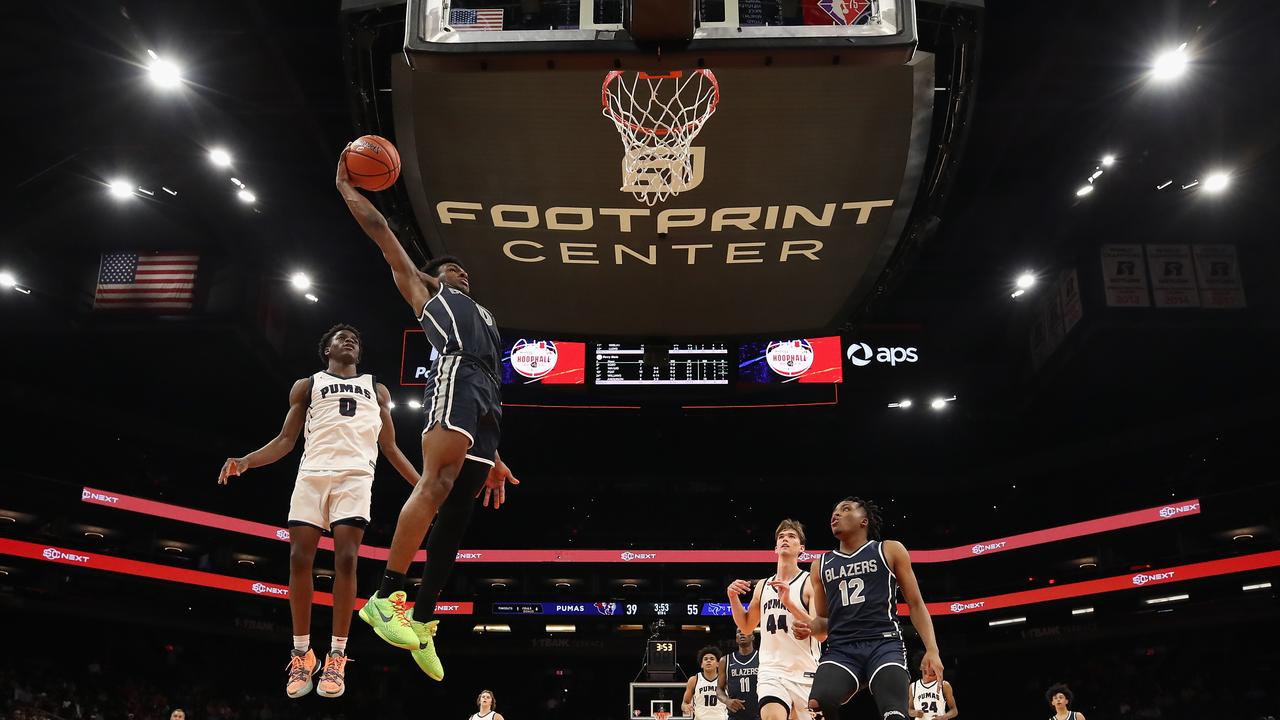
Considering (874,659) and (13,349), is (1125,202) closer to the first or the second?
(874,659)

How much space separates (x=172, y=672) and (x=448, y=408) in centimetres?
2193

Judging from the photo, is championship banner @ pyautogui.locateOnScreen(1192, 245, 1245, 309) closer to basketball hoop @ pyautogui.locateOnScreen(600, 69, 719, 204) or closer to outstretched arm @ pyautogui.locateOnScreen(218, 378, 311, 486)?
basketball hoop @ pyautogui.locateOnScreen(600, 69, 719, 204)

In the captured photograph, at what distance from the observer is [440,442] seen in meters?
3.92

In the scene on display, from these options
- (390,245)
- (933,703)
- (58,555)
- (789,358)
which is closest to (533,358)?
(789,358)

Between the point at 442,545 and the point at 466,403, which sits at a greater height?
the point at 466,403

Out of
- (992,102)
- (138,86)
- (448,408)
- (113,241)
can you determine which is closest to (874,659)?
(448,408)

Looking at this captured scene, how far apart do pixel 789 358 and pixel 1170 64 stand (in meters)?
7.90

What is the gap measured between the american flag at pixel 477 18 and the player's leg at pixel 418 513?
284cm

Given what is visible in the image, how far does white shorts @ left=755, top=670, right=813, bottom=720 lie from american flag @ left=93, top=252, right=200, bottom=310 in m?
13.3

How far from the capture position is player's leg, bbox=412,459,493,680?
403 cm

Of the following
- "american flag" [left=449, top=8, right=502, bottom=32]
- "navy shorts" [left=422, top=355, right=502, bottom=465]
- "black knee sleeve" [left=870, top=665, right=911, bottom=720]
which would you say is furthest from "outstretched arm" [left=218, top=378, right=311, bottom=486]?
"black knee sleeve" [left=870, top=665, right=911, bottom=720]

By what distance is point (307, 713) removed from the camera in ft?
74.4

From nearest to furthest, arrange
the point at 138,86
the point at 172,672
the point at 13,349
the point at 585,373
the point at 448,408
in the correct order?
the point at 448,408, the point at 138,86, the point at 585,373, the point at 13,349, the point at 172,672

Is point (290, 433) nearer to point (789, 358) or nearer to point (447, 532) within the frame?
point (447, 532)
